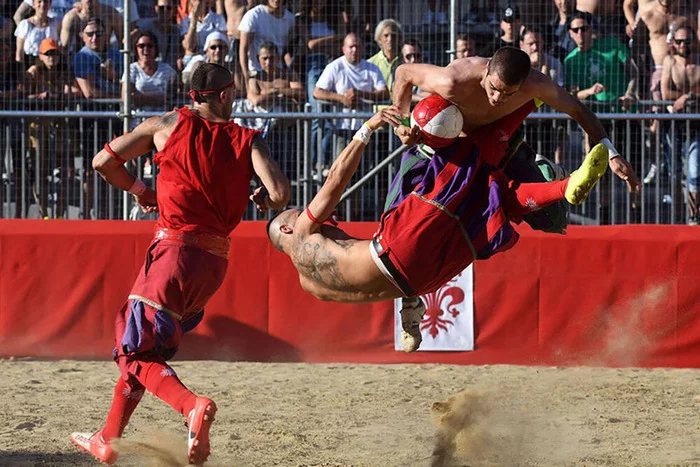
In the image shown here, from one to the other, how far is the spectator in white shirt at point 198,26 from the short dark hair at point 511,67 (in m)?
5.18

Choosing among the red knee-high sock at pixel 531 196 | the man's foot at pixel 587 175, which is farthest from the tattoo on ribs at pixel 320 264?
the man's foot at pixel 587 175

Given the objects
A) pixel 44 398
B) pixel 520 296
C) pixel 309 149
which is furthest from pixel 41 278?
pixel 520 296

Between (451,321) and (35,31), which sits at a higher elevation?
(35,31)

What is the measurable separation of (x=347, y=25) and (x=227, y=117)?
4092 millimetres

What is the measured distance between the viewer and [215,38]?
1025cm

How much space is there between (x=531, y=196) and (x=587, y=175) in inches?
17.0

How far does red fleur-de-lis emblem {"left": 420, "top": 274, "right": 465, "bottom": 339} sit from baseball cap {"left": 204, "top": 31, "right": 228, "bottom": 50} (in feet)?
9.39

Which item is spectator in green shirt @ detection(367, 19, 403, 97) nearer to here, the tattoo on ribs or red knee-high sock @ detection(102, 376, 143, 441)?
the tattoo on ribs

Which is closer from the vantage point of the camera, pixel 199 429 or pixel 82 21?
pixel 199 429

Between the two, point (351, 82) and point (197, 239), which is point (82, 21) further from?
point (197, 239)

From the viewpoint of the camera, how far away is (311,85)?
33.7ft

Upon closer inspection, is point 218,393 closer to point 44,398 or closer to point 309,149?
point 44,398

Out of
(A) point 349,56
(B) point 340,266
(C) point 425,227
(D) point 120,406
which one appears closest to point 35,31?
(A) point 349,56

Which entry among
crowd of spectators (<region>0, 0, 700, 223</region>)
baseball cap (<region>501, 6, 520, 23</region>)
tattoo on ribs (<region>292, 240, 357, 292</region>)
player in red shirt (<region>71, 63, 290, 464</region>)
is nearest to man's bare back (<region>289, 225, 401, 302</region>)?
tattoo on ribs (<region>292, 240, 357, 292</region>)
